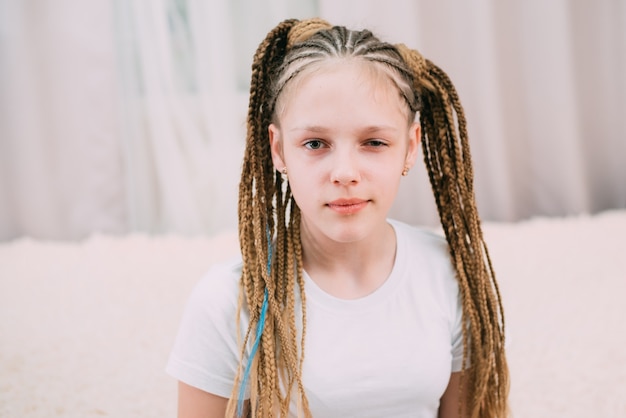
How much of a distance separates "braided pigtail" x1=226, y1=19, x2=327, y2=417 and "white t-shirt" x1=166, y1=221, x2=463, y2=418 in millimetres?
23

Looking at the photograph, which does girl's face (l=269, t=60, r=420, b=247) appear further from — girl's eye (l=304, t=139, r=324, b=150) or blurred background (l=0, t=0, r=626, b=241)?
blurred background (l=0, t=0, r=626, b=241)

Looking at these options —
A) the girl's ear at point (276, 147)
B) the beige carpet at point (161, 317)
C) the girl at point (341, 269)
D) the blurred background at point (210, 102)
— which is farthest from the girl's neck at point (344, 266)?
the blurred background at point (210, 102)

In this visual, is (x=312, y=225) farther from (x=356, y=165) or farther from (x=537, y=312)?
(x=537, y=312)

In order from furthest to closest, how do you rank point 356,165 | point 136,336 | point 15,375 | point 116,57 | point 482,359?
point 116,57, point 136,336, point 15,375, point 482,359, point 356,165

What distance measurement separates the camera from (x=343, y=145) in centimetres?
79

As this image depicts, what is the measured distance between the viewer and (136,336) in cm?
142

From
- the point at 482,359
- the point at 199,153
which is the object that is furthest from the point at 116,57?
the point at 482,359

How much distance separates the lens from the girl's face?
785 millimetres

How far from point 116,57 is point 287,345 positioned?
1.57 meters

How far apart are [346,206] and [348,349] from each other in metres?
0.19

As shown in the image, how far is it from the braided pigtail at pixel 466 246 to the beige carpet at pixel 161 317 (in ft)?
0.78

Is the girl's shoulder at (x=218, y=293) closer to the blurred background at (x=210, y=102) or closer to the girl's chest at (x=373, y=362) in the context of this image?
the girl's chest at (x=373, y=362)

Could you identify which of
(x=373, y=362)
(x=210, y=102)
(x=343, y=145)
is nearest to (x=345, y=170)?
(x=343, y=145)

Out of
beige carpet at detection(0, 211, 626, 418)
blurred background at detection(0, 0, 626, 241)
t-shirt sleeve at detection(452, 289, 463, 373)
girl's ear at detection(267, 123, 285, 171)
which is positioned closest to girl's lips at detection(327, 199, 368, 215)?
girl's ear at detection(267, 123, 285, 171)
